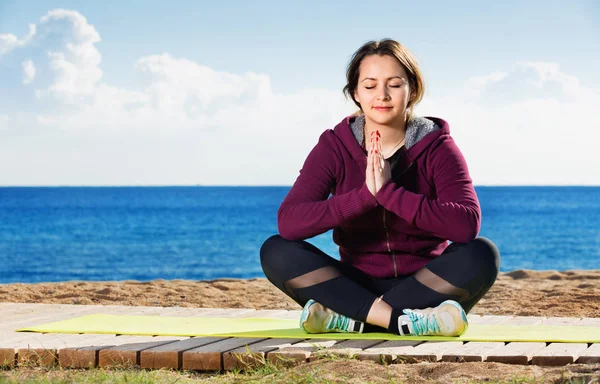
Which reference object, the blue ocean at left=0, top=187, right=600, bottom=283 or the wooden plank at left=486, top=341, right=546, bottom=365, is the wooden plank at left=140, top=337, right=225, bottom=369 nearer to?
the wooden plank at left=486, top=341, right=546, bottom=365

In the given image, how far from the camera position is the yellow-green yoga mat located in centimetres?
414

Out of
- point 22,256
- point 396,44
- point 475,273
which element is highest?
point 396,44

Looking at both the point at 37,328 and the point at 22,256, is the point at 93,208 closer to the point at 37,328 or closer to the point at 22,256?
the point at 22,256

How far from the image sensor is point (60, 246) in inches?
1516

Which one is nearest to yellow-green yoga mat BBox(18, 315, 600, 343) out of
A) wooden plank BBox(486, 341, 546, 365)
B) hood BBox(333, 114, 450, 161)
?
wooden plank BBox(486, 341, 546, 365)

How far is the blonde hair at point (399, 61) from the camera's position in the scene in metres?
4.27

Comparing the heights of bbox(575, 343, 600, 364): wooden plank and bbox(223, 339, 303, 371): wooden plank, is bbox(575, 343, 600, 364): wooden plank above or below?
above

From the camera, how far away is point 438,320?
162 inches

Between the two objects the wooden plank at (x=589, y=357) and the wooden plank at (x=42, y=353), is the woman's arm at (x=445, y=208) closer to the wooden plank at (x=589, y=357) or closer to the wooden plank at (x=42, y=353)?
the wooden plank at (x=589, y=357)

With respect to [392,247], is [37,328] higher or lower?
lower

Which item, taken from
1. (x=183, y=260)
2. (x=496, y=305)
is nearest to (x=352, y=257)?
(x=496, y=305)

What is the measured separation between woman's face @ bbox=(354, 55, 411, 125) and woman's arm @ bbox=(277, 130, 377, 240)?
1.16 ft

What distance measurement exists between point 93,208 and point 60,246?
123 feet

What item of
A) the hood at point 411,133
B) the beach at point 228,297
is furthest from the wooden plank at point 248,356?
the beach at point 228,297
